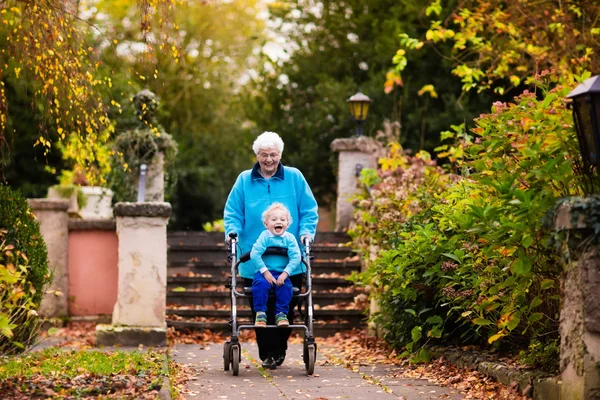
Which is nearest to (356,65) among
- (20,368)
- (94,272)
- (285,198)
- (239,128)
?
(239,128)

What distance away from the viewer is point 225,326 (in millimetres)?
11297

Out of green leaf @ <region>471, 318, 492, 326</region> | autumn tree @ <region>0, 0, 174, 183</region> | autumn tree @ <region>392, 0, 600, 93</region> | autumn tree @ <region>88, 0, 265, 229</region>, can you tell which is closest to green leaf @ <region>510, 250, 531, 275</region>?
green leaf @ <region>471, 318, 492, 326</region>

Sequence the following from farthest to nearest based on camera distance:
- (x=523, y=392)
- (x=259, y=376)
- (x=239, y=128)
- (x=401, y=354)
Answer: (x=239, y=128) < (x=401, y=354) < (x=259, y=376) < (x=523, y=392)

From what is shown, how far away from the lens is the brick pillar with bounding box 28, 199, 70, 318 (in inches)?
469

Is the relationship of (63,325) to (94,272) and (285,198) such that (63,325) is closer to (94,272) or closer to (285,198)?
(94,272)

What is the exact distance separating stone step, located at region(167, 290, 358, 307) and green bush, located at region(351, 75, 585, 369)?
206 centimetres

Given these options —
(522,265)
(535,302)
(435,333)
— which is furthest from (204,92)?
(522,265)

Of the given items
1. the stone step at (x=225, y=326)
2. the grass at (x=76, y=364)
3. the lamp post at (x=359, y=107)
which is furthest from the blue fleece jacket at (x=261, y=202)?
the lamp post at (x=359, y=107)

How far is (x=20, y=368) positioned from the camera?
689 centimetres

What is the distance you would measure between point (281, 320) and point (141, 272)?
9.60 feet

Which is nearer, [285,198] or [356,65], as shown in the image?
[285,198]

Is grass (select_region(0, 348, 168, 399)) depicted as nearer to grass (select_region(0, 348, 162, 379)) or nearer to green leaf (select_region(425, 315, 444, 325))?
grass (select_region(0, 348, 162, 379))

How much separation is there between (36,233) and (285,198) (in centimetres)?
240

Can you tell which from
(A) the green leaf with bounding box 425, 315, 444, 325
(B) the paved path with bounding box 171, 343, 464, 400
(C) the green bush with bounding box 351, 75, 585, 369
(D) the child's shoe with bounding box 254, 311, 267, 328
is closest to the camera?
(C) the green bush with bounding box 351, 75, 585, 369
